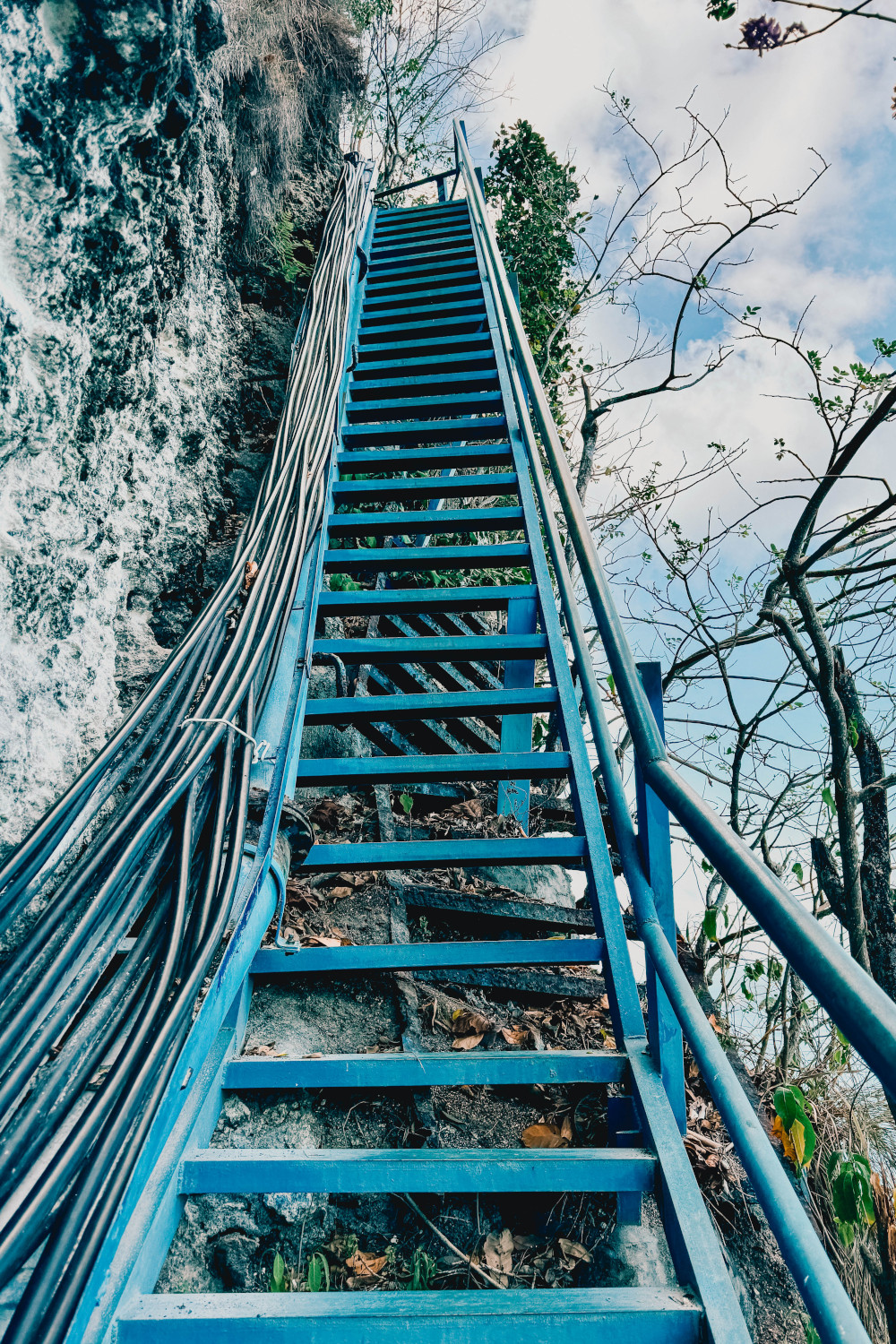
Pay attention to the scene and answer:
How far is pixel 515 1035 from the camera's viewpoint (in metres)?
2.27

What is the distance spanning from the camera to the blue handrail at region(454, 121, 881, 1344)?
72 cm

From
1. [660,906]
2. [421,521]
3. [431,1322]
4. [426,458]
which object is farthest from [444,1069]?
[426,458]

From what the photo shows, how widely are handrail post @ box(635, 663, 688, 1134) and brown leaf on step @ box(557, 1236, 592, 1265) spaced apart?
1.32 ft

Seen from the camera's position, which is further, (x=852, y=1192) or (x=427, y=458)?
(x=427, y=458)

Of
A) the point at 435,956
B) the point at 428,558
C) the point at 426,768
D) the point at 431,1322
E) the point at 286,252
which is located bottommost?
the point at 431,1322

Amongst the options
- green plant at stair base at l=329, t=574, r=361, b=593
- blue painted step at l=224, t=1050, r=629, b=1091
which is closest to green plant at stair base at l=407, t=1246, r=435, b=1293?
blue painted step at l=224, t=1050, r=629, b=1091

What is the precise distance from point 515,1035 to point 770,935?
1653 mm

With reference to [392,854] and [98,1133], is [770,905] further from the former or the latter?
[392,854]

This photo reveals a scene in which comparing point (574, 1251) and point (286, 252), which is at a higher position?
point (286, 252)

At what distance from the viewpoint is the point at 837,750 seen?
14.5ft

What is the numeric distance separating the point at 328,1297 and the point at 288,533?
77.4 inches

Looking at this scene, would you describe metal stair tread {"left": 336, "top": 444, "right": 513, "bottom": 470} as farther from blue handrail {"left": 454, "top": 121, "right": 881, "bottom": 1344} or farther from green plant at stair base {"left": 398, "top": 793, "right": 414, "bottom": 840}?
green plant at stair base {"left": 398, "top": 793, "right": 414, "bottom": 840}

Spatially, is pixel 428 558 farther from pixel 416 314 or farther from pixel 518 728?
pixel 416 314

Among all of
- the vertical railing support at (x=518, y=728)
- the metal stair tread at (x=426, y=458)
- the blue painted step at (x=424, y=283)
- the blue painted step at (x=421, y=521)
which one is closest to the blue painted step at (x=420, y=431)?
the metal stair tread at (x=426, y=458)
